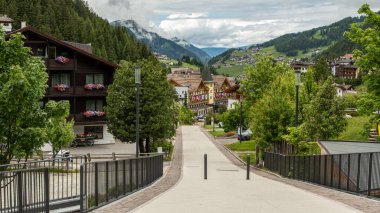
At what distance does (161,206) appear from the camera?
1176 centimetres

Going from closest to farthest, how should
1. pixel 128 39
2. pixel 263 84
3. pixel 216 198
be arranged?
pixel 216 198 → pixel 263 84 → pixel 128 39

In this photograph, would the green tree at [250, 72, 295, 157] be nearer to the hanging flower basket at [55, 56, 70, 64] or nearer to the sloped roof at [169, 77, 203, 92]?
the hanging flower basket at [55, 56, 70, 64]

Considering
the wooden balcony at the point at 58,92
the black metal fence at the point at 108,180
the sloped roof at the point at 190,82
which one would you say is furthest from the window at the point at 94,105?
the sloped roof at the point at 190,82

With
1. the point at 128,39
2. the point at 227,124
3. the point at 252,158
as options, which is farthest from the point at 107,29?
the point at 252,158

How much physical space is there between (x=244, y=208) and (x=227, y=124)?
204 ft

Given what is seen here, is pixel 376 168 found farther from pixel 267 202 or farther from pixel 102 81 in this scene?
pixel 102 81

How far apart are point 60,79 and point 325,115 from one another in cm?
2738

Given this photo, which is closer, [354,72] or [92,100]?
[92,100]

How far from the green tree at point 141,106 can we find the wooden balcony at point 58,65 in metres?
9.56

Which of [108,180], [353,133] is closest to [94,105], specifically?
[353,133]

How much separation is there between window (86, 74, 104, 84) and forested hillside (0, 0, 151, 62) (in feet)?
245

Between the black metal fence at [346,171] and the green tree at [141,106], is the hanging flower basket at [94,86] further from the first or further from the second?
the black metal fence at [346,171]

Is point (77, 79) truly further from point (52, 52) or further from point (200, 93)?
point (200, 93)

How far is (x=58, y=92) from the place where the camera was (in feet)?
153
